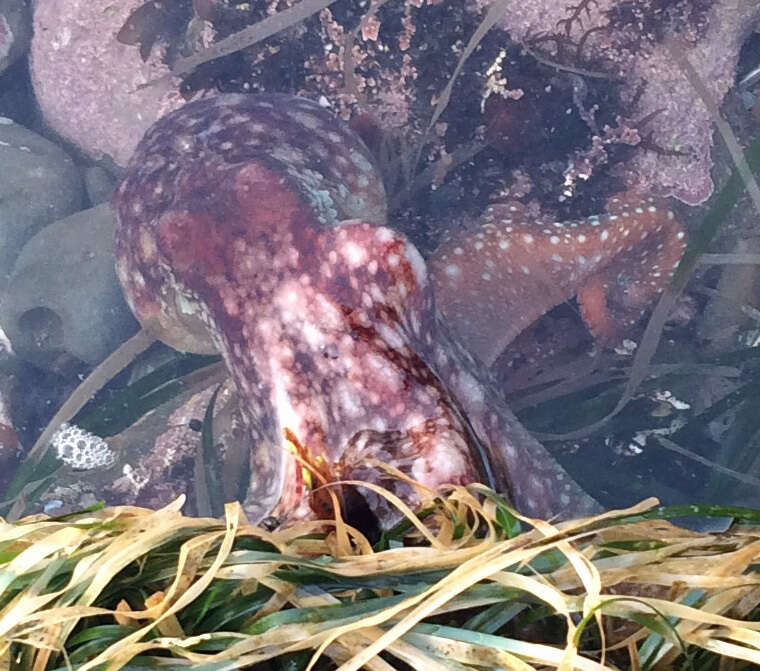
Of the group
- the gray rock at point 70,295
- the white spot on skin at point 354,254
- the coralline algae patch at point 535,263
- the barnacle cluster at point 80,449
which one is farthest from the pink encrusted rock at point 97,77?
the white spot on skin at point 354,254

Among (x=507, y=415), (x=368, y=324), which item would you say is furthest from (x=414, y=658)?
(x=507, y=415)

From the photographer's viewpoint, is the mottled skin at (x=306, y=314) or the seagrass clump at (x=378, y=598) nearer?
the seagrass clump at (x=378, y=598)

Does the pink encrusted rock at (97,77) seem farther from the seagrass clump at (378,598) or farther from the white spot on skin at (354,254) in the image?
the seagrass clump at (378,598)

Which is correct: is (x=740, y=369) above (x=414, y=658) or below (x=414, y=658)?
below

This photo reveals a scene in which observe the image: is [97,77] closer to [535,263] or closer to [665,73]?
[535,263]

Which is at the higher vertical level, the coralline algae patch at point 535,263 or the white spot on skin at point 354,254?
the white spot on skin at point 354,254

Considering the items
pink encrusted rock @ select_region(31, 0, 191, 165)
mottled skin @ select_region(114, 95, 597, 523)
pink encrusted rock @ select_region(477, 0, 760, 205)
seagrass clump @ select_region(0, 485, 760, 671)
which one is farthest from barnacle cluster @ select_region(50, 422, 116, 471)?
pink encrusted rock @ select_region(477, 0, 760, 205)

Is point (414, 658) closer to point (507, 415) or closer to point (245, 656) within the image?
point (245, 656)
